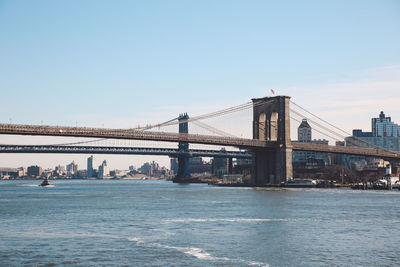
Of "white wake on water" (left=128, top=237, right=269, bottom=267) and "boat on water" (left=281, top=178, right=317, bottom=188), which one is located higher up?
"boat on water" (left=281, top=178, right=317, bottom=188)

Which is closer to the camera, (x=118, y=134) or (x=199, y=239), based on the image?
(x=199, y=239)

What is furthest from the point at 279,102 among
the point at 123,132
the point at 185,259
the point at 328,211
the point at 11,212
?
the point at 185,259

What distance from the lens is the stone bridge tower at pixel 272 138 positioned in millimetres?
83125

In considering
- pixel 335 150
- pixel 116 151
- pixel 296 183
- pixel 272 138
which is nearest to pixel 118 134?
pixel 272 138

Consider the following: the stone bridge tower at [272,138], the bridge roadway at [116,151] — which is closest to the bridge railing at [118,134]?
the stone bridge tower at [272,138]

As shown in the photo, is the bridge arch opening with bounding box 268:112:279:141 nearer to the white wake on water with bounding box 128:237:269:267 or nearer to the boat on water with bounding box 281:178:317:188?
the boat on water with bounding box 281:178:317:188

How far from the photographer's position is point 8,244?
22781 mm

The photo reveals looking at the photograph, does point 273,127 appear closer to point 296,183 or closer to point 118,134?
point 296,183

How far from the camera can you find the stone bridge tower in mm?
83125

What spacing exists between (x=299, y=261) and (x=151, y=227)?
34.5ft

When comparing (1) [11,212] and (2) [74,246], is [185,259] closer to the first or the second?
(2) [74,246]

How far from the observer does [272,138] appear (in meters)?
88.2

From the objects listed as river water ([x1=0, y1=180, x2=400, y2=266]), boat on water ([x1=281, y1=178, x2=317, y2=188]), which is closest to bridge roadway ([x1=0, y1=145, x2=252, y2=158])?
boat on water ([x1=281, y1=178, x2=317, y2=188])

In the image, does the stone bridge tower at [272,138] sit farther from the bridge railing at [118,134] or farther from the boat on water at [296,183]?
the bridge railing at [118,134]
